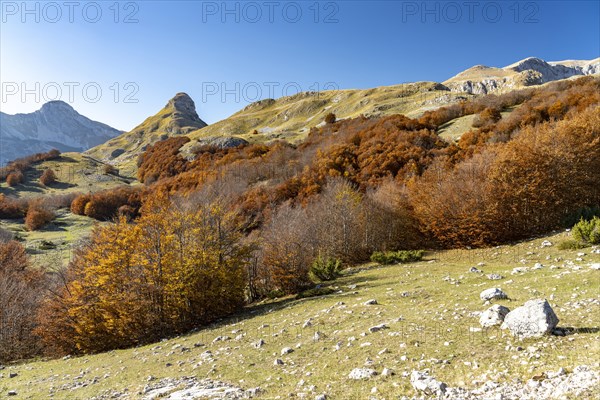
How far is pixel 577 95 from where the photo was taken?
60500 mm

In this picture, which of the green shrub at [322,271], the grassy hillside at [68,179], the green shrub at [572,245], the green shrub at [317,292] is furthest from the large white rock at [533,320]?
the grassy hillside at [68,179]

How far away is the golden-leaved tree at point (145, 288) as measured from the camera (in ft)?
66.6

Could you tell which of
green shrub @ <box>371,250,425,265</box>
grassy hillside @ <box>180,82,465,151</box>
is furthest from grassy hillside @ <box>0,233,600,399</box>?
grassy hillside @ <box>180,82,465,151</box>

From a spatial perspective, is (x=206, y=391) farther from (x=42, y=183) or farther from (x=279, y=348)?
(x=42, y=183)

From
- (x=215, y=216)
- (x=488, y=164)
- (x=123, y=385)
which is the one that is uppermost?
(x=488, y=164)

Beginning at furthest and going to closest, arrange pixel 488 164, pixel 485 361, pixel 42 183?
pixel 42 183 < pixel 488 164 < pixel 485 361

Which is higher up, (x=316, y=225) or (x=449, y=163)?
(x=449, y=163)

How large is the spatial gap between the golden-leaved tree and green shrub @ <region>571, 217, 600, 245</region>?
21172mm

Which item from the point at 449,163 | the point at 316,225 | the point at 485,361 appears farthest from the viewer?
the point at 449,163

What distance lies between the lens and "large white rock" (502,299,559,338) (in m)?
7.40

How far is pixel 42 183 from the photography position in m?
103

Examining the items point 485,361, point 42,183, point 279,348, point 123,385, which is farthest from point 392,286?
point 42,183

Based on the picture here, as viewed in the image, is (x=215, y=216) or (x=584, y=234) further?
(x=215, y=216)

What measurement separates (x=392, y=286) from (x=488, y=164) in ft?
70.6
